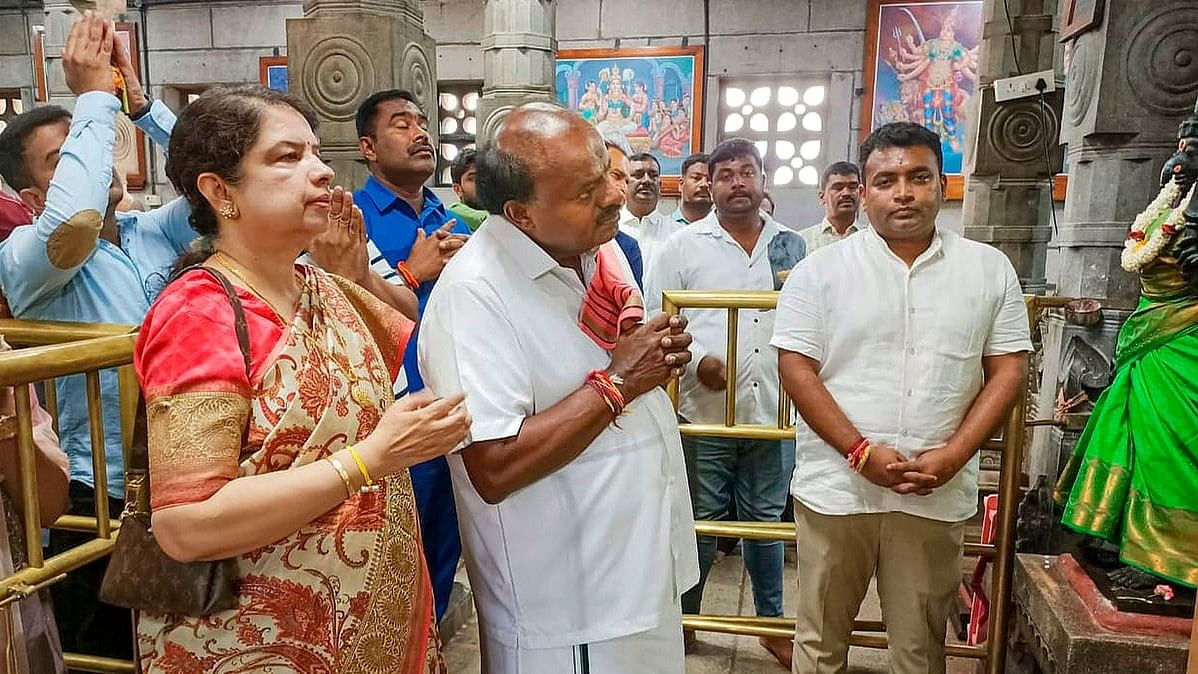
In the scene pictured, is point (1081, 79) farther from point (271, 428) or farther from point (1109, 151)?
point (271, 428)

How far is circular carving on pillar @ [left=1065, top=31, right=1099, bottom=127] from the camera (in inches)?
122

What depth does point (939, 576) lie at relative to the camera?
6.77 feet

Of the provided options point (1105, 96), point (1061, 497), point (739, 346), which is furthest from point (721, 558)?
point (1105, 96)

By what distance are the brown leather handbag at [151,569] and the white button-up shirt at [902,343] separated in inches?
58.8

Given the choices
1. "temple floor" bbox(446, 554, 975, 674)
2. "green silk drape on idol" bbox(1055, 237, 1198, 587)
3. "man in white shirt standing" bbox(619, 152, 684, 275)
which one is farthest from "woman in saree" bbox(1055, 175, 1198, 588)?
"man in white shirt standing" bbox(619, 152, 684, 275)

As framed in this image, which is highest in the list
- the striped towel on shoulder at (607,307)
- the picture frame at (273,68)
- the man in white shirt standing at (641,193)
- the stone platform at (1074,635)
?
the picture frame at (273,68)

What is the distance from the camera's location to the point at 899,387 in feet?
6.58

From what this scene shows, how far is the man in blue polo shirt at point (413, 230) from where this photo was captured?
2.02 metres

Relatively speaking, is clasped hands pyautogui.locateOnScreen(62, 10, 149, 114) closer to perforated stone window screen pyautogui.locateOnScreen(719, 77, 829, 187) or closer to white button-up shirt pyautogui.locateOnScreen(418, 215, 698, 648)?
white button-up shirt pyautogui.locateOnScreen(418, 215, 698, 648)

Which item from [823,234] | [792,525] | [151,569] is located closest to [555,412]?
[151,569]

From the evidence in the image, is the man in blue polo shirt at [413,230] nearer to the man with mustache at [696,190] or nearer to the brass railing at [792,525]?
the brass railing at [792,525]

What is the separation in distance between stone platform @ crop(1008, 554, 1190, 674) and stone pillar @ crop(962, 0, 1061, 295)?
341 centimetres

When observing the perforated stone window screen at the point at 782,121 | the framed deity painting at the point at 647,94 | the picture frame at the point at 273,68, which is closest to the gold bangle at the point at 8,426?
the framed deity painting at the point at 647,94

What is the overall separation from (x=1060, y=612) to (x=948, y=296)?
90 cm
